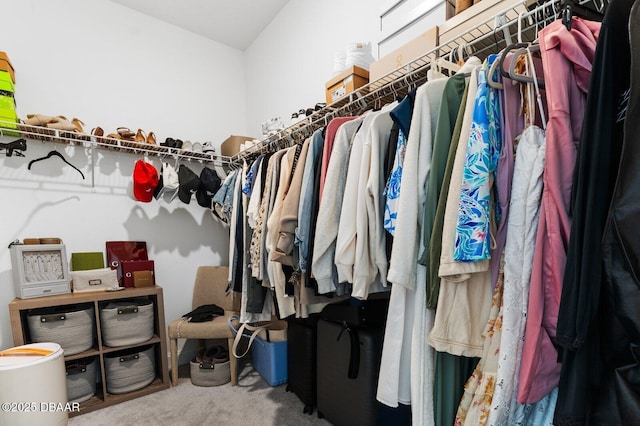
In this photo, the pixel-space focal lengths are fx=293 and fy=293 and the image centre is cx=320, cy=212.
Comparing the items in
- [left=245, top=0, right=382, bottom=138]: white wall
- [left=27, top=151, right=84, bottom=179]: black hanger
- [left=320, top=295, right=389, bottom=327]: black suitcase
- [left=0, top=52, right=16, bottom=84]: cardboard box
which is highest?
[left=245, top=0, right=382, bottom=138]: white wall

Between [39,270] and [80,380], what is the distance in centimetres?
75

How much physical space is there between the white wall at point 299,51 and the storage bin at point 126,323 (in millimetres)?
1855

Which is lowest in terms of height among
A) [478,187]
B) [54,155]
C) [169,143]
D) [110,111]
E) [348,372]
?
[348,372]

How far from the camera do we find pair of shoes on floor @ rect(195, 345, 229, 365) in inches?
84.1

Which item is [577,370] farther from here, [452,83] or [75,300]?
[75,300]

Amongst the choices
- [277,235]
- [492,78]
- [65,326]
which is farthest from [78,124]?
[492,78]

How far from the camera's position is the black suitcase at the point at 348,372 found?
138cm

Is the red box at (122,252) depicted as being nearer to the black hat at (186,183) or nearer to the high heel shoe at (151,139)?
the black hat at (186,183)

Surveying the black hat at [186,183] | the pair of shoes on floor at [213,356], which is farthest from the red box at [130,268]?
the pair of shoes on floor at [213,356]

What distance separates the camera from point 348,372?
143cm

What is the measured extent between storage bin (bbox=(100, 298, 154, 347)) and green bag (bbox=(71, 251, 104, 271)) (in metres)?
0.34

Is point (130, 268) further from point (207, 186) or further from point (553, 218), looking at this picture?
point (553, 218)

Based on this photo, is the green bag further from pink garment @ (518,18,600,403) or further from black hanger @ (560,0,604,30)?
black hanger @ (560,0,604,30)

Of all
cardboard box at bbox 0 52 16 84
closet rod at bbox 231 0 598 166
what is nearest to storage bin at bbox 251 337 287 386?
closet rod at bbox 231 0 598 166
